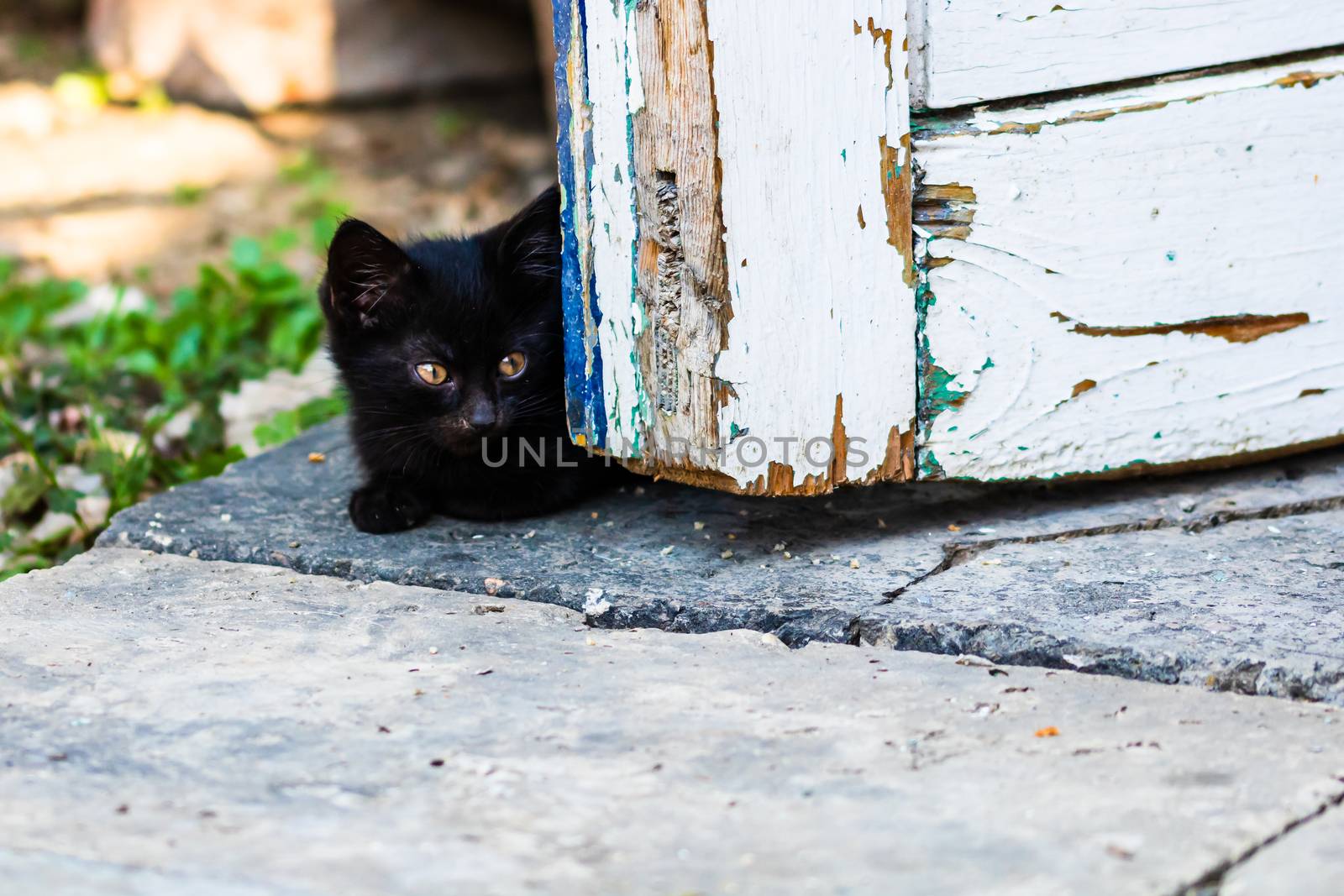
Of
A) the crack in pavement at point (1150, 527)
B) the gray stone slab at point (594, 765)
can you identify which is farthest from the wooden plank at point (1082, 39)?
the gray stone slab at point (594, 765)

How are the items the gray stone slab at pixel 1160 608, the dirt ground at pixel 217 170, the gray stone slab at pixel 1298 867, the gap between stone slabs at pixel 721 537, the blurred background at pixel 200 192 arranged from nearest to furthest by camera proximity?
the gray stone slab at pixel 1298 867
the gray stone slab at pixel 1160 608
the gap between stone slabs at pixel 721 537
the blurred background at pixel 200 192
the dirt ground at pixel 217 170

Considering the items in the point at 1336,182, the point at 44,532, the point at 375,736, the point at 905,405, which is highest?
the point at 1336,182

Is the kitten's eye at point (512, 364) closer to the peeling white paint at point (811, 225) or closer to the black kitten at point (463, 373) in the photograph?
the black kitten at point (463, 373)

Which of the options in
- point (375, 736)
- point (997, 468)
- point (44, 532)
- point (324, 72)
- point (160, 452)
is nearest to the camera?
point (375, 736)

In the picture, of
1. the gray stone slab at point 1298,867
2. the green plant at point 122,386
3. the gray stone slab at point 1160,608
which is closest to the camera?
the gray stone slab at point 1298,867

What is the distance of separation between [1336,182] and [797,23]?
3.23ft

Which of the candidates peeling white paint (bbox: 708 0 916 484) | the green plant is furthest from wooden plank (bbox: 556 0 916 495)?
the green plant

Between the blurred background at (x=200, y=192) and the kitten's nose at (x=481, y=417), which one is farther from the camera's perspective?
the blurred background at (x=200, y=192)

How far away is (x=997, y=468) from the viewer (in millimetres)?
2104

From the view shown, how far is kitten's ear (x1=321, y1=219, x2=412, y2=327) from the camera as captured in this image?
2.29 metres

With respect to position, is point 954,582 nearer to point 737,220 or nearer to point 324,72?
point 737,220

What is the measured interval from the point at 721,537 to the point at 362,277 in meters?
0.81

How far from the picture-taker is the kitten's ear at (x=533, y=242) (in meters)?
2.34

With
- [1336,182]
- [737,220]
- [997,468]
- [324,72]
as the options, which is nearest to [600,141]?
[737,220]
